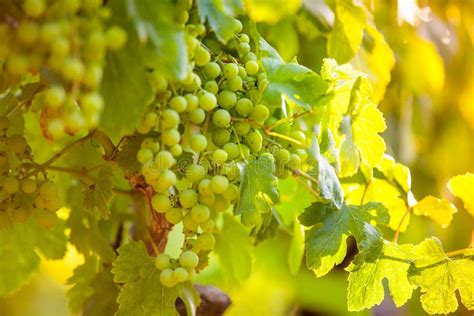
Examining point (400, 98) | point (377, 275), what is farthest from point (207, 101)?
point (400, 98)

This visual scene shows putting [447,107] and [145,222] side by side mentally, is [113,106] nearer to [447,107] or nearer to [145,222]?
[145,222]

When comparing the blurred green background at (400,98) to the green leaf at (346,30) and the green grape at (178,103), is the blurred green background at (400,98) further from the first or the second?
the green grape at (178,103)

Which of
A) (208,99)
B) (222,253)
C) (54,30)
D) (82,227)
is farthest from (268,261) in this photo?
(54,30)

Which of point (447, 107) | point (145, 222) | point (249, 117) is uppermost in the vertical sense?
point (249, 117)

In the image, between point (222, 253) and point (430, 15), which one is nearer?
point (222, 253)

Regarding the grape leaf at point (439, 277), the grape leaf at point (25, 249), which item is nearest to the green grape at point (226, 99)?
the grape leaf at point (439, 277)

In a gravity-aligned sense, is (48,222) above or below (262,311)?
above

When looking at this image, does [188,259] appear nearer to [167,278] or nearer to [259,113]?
[167,278]
